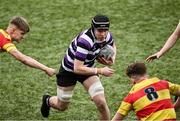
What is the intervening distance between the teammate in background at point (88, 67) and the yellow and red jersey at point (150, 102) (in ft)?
3.32

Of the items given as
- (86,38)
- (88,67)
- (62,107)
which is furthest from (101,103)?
(86,38)

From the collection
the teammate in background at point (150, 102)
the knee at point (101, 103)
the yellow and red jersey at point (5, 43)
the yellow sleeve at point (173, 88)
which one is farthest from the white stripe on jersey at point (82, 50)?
the yellow sleeve at point (173, 88)

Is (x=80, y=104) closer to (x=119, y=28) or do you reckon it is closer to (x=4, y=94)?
(x=4, y=94)

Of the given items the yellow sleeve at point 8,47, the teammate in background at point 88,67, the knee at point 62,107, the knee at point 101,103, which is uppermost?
the yellow sleeve at point 8,47

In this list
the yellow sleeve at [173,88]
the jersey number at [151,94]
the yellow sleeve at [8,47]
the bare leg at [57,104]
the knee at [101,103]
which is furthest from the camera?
the bare leg at [57,104]

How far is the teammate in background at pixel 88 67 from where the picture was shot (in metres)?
6.20

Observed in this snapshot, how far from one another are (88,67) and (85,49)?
0.98ft

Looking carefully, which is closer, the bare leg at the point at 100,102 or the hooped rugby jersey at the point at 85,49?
the hooped rugby jersey at the point at 85,49

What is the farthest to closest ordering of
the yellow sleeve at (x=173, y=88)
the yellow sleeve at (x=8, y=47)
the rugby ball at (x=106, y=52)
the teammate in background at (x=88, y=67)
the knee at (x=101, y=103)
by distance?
the rugby ball at (x=106, y=52) → the knee at (x=101, y=103) → the teammate in background at (x=88, y=67) → the yellow sleeve at (x=8, y=47) → the yellow sleeve at (x=173, y=88)

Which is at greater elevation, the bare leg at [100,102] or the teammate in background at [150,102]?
the teammate in background at [150,102]

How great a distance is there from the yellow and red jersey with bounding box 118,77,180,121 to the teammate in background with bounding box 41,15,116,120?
1.01 metres

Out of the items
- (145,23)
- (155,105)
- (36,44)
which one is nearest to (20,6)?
(36,44)

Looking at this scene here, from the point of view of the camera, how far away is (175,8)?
456 inches

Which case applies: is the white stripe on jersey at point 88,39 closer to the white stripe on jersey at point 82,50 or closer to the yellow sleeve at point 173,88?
the white stripe on jersey at point 82,50
